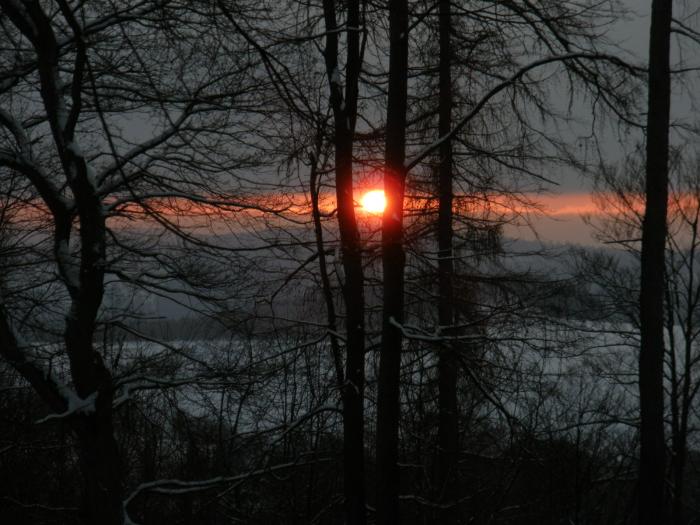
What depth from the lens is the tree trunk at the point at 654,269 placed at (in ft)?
24.0

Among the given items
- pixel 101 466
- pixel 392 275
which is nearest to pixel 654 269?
pixel 392 275

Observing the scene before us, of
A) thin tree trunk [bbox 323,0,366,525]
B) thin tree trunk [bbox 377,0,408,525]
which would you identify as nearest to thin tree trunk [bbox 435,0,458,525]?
thin tree trunk [bbox 323,0,366,525]

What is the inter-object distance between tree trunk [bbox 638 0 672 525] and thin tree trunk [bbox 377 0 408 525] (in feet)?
9.40

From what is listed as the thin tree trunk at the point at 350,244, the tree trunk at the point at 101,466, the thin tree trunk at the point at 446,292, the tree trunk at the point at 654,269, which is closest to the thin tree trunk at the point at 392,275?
the thin tree trunk at the point at 350,244

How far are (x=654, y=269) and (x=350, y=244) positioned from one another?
334 centimetres

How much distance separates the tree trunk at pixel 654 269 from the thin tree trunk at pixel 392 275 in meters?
2.87

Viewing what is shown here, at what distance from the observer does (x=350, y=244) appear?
6887 mm

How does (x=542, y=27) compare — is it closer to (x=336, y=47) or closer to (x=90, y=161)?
(x=336, y=47)

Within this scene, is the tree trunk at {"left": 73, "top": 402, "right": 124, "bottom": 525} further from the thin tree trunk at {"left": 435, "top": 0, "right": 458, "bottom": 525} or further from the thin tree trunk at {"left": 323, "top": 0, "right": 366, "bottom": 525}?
the thin tree trunk at {"left": 435, "top": 0, "right": 458, "bottom": 525}

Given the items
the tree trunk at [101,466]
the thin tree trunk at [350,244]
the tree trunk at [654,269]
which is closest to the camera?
the thin tree trunk at [350,244]

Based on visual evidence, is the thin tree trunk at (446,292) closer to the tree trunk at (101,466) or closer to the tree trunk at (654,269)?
the tree trunk at (654,269)

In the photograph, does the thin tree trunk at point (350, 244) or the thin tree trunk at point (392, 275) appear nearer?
the thin tree trunk at point (392, 275)

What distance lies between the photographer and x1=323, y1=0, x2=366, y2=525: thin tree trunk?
22.3ft

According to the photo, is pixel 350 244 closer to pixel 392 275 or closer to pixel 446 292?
pixel 392 275
